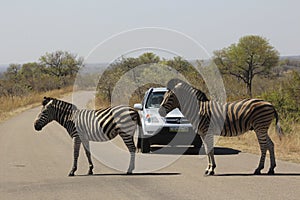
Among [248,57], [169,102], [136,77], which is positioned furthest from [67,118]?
[248,57]

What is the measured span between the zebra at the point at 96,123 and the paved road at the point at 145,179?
0.72 m

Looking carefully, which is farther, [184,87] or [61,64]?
[61,64]

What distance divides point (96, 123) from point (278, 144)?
6.32m

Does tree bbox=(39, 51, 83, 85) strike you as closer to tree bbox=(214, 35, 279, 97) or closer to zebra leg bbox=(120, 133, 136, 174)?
tree bbox=(214, 35, 279, 97)

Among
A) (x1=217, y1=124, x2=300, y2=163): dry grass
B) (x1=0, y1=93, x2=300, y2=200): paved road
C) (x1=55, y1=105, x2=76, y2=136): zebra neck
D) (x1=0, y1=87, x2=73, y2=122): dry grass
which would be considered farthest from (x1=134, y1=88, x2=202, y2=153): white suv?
(x1=0, y1=87, x2=73, y2=122): dry grass

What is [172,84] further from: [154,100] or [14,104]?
[14,104]

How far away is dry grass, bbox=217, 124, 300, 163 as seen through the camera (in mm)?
13970

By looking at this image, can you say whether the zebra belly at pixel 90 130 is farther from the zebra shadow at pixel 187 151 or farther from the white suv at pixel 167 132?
the zebra shadow at pixel 187 151

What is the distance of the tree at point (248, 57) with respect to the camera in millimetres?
45500

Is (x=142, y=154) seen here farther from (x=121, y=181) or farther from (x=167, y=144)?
(x=121, y=181)

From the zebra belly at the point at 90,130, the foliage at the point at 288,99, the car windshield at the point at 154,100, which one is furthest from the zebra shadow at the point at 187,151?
the foliage at the point at 288,99

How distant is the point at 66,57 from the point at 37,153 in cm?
8914

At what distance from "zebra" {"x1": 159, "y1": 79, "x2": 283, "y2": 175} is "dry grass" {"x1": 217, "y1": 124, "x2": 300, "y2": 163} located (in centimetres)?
196

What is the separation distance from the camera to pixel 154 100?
16.1 m
